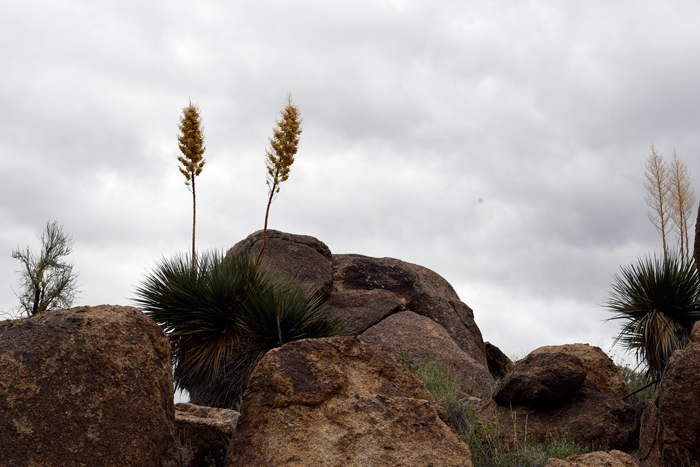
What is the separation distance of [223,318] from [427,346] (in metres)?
4.05

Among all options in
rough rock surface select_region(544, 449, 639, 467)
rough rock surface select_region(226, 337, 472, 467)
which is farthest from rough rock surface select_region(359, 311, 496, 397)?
rough rock surface select_region(226, 337, 472, 467)

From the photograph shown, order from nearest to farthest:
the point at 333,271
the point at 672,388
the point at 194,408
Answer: the point at 672,388
the point at 194,408
the point at 333,271

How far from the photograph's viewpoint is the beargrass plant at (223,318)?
9.34 m

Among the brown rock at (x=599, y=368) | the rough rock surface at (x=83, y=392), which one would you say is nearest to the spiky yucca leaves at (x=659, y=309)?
the brown rock at (x=599, y=368)

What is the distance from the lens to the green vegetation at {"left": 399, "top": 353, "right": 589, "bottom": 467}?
6.04 metres

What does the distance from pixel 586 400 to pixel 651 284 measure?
3.38 metres

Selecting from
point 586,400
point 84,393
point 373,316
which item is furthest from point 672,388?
point 373,316

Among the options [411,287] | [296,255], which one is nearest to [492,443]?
[411,287]

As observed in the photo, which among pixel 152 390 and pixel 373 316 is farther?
pixel 373 316

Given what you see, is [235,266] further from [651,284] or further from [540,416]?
[651,284]

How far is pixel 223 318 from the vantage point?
33.0 ft

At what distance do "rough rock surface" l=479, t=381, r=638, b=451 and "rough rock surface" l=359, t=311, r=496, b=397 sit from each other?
268 centimetres

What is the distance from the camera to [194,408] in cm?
707

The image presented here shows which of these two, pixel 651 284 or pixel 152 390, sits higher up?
pixel 651 284
